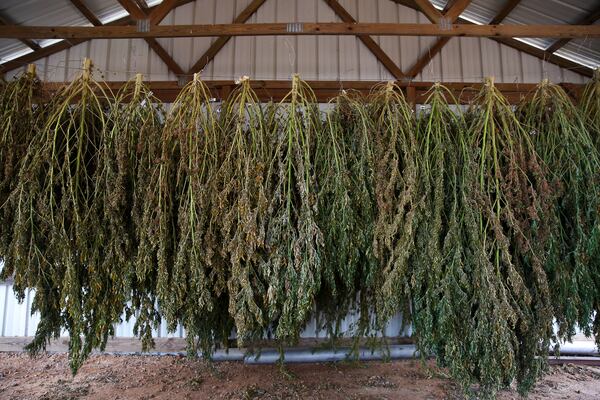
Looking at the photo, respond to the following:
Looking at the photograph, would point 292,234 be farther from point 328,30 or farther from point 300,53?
point 300,53

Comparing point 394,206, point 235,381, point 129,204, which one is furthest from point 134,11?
point 235,381

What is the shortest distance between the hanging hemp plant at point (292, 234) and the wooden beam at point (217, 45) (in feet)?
19.4

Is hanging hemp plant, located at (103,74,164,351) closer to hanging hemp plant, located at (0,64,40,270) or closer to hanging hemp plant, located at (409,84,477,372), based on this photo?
hanging hemp plant, located at (0,64,40,270)

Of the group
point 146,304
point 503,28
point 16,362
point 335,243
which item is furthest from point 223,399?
point 503,28

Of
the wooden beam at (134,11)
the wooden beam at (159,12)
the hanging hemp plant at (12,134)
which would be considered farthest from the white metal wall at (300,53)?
the hanging hemp plant at (12,134)

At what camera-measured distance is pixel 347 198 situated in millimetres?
2148

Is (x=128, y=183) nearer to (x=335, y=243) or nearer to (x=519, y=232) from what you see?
(x=335, y=243)

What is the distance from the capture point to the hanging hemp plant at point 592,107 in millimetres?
2564

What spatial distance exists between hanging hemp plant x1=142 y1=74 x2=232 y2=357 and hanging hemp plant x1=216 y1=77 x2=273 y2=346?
70mm

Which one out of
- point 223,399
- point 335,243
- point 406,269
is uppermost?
point 335,243


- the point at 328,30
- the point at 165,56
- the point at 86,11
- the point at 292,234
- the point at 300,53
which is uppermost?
the point at 86,11

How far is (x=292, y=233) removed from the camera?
208cm

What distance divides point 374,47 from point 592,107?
5.82 metres

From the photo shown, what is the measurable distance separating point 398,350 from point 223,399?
2.22 m
